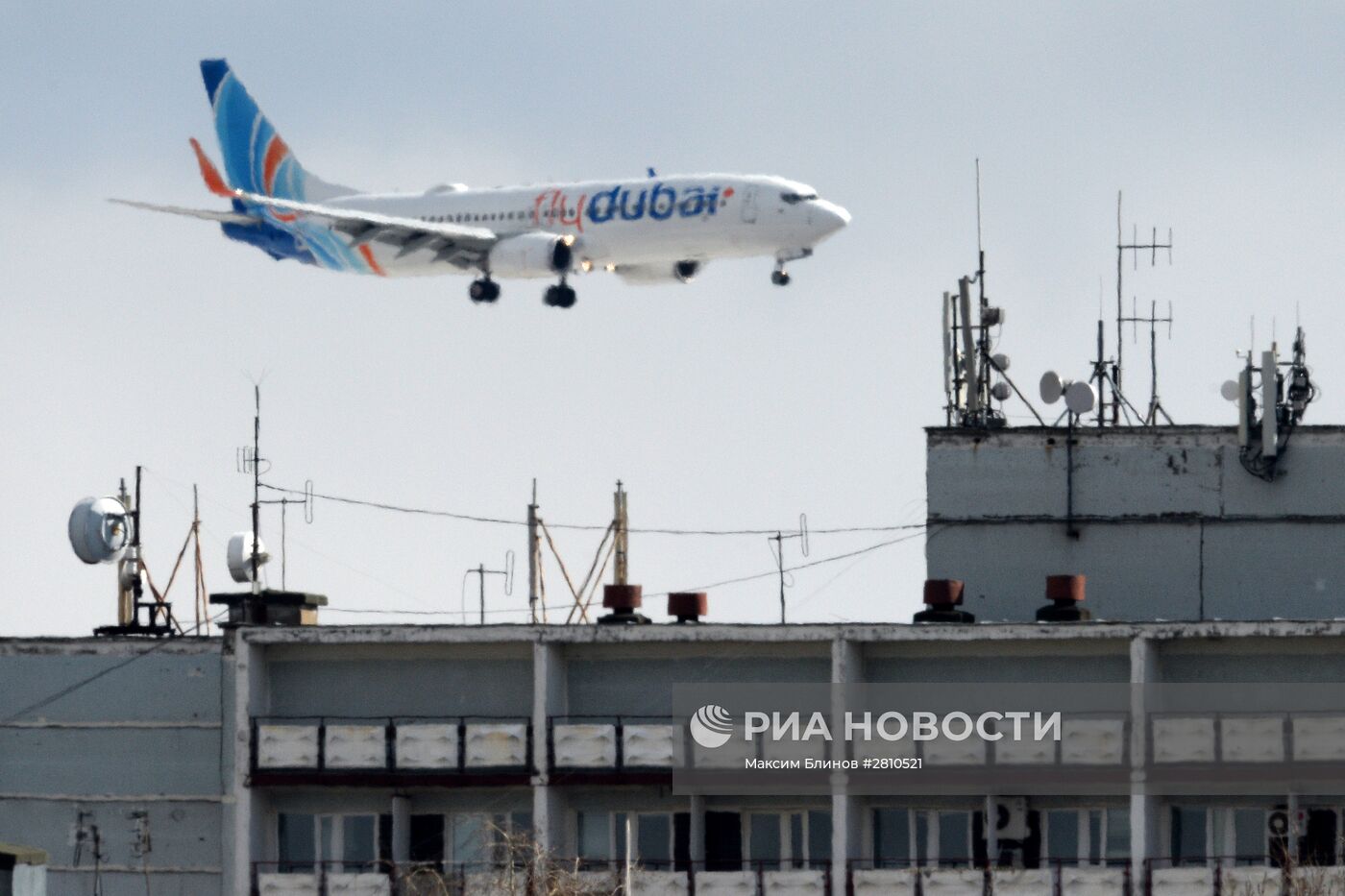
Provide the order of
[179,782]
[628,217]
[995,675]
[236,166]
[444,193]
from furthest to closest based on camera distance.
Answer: [236,166], [444,193], [628,217], [179,782], [995,675]

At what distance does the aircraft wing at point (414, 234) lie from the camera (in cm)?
8694

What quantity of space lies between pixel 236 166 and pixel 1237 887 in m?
77.1

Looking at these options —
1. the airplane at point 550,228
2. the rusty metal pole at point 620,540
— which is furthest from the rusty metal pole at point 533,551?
the airplane at point 550,228

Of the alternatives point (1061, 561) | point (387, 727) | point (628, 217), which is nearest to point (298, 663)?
point (387, 727)

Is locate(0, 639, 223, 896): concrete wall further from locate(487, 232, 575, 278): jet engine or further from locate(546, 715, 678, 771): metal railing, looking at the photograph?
locate(487, 232, 575, 278): jet engine

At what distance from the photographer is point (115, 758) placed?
46.2 metres

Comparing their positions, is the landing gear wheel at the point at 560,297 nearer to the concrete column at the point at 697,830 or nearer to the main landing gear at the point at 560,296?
the main landing gear at the point at 560,296

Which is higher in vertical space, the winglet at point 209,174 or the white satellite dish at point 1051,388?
the winglet at point 209,174

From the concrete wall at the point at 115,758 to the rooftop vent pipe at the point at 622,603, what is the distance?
683 centimetres

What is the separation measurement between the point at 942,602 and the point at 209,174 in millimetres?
63570

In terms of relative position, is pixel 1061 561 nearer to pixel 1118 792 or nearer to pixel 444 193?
pixel 1118 792

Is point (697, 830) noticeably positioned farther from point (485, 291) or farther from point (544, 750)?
point (485, 291)

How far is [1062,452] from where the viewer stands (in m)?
46.8

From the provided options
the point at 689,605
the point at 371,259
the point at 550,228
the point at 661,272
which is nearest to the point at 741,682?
the point at 689,605
